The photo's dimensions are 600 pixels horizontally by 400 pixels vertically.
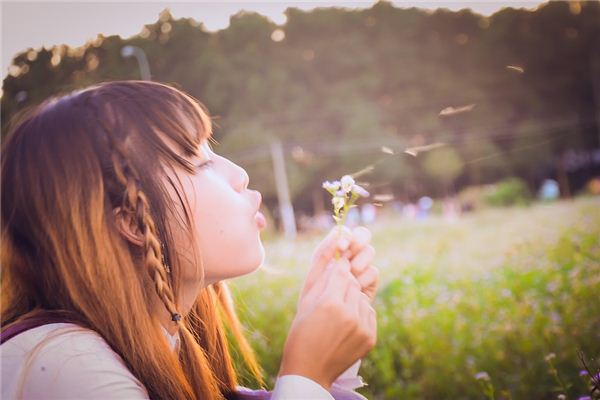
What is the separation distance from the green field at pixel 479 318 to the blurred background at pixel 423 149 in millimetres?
14

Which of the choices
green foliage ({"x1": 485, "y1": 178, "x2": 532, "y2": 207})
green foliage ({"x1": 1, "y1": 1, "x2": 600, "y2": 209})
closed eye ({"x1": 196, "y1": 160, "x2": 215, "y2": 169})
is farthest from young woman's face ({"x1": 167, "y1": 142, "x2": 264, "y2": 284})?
green foliage ({"x1": 485, "y1": 178, "x2": 532, "y2": 207})

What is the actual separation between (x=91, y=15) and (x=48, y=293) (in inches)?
59.9

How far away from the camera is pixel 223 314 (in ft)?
4.59

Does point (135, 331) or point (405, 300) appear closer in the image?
point (135, 331)

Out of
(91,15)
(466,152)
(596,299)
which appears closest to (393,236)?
(596,299)

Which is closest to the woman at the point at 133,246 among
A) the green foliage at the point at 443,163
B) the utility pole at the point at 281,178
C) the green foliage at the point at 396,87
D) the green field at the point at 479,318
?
the green field at the point at 479,318

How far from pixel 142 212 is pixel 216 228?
0.15 meters

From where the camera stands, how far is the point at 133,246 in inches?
39.2

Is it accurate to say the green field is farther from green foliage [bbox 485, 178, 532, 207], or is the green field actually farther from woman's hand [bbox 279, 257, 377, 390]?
green foliage [bbox 485, 178, 532, 207]

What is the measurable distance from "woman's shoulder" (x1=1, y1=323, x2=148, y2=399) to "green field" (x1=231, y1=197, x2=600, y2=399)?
0.75 m

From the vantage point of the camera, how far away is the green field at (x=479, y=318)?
7.70ft

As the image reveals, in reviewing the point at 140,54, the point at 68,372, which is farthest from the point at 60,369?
the point at 140,54

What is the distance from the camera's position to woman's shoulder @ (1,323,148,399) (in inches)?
29.5

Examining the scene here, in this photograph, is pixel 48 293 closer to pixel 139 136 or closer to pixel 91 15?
pixel 139 136
